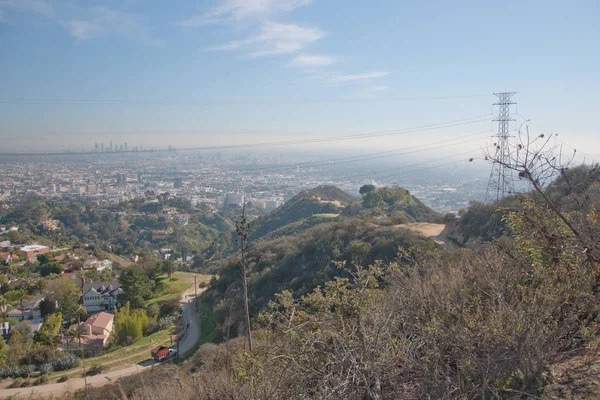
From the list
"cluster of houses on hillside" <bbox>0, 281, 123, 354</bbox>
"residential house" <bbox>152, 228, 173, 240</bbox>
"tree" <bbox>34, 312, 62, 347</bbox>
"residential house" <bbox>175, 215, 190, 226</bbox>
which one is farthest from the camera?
"residential house" <bbox>175, 215, 190, 226</bbox>

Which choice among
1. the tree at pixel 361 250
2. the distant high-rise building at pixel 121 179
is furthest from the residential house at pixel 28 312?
the distant high-rise building at pixel 121 179

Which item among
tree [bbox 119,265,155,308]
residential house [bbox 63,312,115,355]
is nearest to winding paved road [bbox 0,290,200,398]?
residential house [bbox 63,312,115,355]

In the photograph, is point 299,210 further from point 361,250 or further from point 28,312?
point 361,250

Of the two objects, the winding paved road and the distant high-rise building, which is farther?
the distant high-rise building

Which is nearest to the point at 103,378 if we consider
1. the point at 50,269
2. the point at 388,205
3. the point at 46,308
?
the point at 46,308

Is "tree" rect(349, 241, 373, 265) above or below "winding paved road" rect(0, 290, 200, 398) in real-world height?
above

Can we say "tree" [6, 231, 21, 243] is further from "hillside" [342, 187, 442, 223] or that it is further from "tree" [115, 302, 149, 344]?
"hillside" [342, 187, 442, 223]
